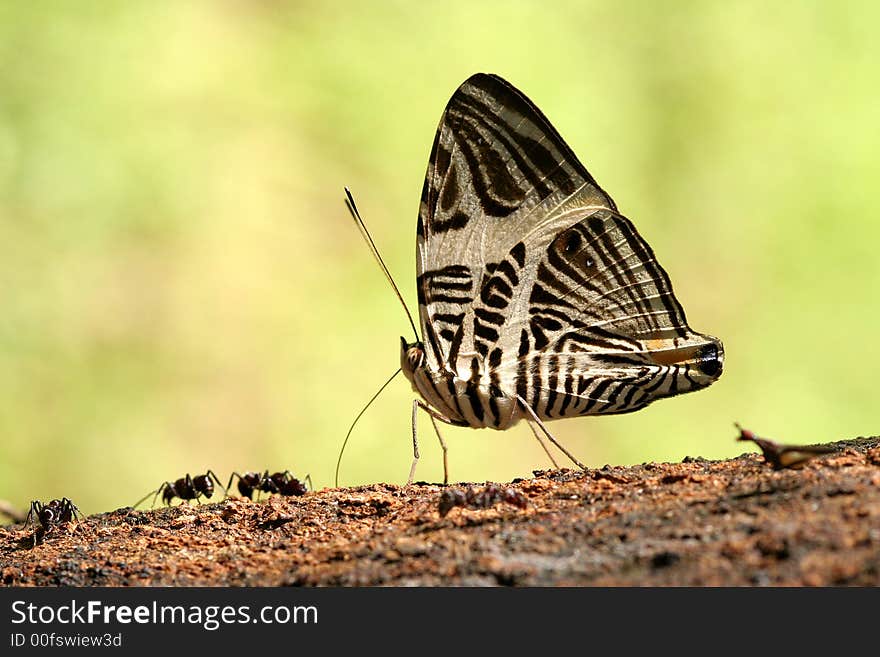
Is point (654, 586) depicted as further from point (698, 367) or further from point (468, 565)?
point (698, 367)

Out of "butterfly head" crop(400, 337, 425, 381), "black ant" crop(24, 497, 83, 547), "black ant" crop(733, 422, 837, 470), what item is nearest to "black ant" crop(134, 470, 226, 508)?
"black ant" crop(24, 497, 83, 547)

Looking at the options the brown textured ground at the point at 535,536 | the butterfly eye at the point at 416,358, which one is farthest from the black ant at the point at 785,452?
the butterfly eye at the point at 416,358

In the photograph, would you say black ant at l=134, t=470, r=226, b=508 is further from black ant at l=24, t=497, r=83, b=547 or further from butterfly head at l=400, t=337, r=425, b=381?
butterfly head at l=400, t=337, r=425, b=381

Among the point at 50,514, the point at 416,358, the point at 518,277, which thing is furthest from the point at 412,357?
the point at 50,514

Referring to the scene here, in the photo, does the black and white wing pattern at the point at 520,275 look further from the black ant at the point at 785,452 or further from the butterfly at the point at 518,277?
the black ant at the point at 785,452

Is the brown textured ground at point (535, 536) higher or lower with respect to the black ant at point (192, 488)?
lower
